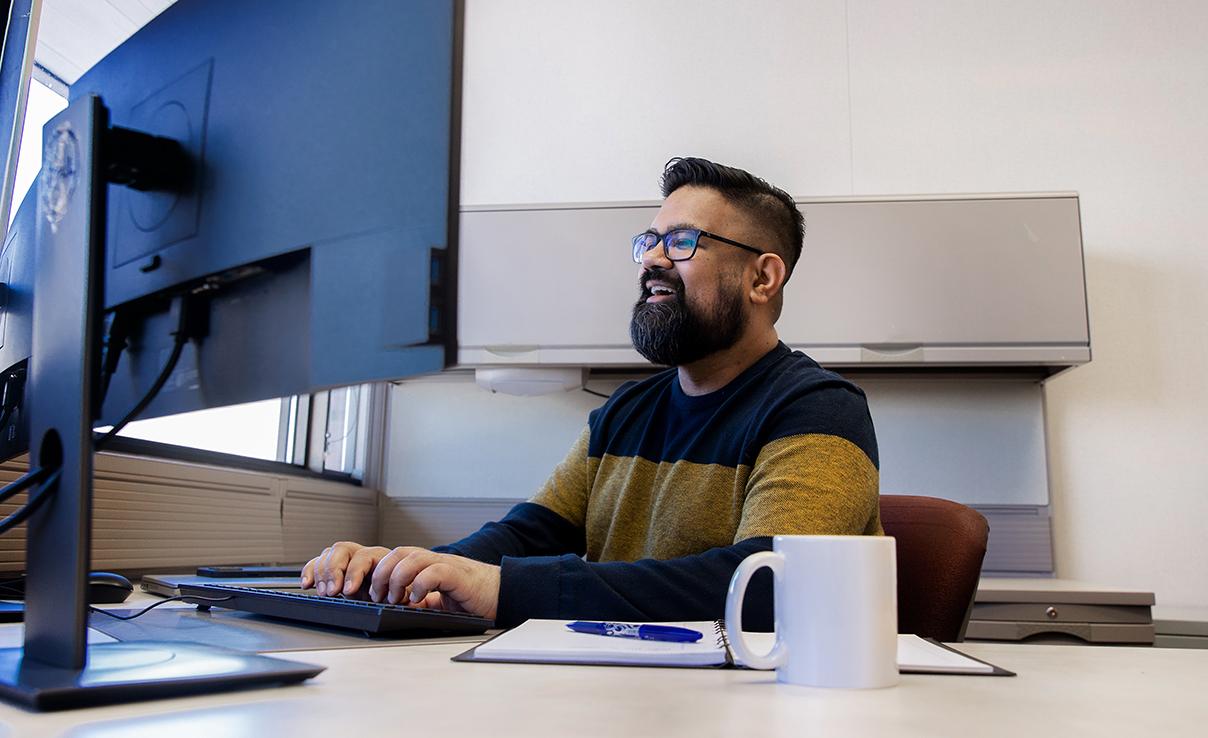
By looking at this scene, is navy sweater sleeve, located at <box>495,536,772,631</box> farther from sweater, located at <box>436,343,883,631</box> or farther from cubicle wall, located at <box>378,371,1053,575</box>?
cubicle wall, located at <box>378,371,1053,575</box>

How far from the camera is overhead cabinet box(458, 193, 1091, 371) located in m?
2.40

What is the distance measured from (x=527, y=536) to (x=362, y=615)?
2.17ft

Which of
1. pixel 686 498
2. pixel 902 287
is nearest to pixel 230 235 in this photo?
pixel 686 498

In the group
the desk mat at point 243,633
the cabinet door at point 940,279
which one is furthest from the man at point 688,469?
the cabinet door at point 940,279

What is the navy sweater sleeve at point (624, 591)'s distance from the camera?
92 cm

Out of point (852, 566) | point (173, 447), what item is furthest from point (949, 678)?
point (173, 447)

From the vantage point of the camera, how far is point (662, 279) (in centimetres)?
155

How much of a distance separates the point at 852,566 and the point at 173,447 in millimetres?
1782

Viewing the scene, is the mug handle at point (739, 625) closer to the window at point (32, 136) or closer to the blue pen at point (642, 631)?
the blue pen at point (642, 631)

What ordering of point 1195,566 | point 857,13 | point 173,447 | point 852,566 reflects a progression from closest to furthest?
point 852,566
point 173,447
point 1195,566
point 857,13

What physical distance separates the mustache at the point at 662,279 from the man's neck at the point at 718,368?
0.12m

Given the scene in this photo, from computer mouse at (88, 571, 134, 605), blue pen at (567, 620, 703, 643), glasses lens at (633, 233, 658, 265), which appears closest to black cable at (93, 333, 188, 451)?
blue pen at (567, 620, 703, 643)

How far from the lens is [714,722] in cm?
48

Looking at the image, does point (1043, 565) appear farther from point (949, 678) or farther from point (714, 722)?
point (714, 722)
